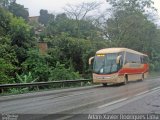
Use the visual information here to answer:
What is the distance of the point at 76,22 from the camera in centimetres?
5978

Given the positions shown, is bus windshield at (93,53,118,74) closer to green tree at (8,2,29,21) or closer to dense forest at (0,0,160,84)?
dense forest at (0,0,160,84)

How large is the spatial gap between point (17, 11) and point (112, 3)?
107 ft

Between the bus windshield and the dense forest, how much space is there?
5.67m

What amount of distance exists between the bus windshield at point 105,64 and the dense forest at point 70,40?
5.67 m

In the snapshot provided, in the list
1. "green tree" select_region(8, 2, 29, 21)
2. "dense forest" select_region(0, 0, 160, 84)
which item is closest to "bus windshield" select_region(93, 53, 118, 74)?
"dense forest" select_region(0, 0, 160, 84)

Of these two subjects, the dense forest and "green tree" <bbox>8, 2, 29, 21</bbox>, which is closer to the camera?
the dense forest

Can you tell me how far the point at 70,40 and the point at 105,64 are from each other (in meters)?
13.6

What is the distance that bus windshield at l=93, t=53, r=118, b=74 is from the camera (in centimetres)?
3067

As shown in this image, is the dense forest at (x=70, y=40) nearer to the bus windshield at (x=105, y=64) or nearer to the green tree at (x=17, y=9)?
the bus windshield at (x=105, y=64)

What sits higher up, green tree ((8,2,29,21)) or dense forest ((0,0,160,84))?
green tree ((8,2,29,21))

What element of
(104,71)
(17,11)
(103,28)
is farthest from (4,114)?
(17,11)

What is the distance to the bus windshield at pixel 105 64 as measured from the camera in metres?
30.7

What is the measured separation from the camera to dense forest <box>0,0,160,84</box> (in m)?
36.7

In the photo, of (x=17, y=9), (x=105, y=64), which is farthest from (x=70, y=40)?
(x=17, y=9)
